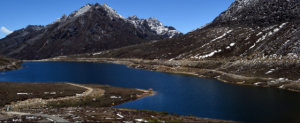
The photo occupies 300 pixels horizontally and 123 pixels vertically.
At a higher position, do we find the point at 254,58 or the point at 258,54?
the point at 258,54

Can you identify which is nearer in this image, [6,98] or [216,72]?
[6,98]

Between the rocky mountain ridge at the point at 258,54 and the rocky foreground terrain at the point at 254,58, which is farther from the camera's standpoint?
the rocky mountain ridge at the point at 258,54

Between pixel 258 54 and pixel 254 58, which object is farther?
pixel 258 54

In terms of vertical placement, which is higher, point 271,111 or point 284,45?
point 284,45

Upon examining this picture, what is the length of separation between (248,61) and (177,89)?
193 feet

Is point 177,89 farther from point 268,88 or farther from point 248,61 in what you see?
point 248,61

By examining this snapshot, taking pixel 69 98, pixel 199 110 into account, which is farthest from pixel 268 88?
pixel 69 98

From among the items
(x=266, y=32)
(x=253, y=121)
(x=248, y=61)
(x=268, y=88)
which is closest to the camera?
(x=253, y=121)

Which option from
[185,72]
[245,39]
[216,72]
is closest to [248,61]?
[216,72]

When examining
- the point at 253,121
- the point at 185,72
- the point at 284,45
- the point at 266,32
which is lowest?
the point at 253,121

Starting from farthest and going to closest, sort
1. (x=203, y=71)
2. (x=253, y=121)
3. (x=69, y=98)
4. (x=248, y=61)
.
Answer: (x=203, y=71)
(x=248, y=61)
(x=69, y=98)
(x=253, y=121)

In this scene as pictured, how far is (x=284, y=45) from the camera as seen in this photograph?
131 metres

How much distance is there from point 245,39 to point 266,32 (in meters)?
16.0

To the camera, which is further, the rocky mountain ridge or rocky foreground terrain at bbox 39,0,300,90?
the rocky mountain ridge
